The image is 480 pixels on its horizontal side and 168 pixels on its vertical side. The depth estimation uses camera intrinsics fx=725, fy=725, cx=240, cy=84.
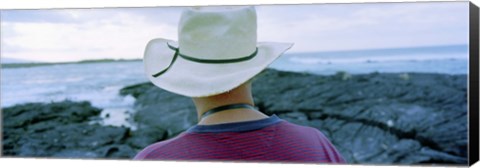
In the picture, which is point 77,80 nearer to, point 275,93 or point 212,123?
point 275,93

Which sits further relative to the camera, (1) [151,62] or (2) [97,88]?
(2) [97,88]

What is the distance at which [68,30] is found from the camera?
443 centimetres

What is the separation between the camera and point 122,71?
429 centimetres

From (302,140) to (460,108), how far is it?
1.52 meters

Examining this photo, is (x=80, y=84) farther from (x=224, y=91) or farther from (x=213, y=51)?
(x=224, y=91)

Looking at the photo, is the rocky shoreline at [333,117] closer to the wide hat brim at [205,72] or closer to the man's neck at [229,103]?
the wide hat brim at [205,72]

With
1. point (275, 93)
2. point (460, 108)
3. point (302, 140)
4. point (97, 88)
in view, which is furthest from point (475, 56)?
point (97, 88)

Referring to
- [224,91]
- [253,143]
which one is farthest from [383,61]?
[253,143]

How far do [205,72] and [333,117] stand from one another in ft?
3.98

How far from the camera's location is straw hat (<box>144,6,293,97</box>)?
118 inches

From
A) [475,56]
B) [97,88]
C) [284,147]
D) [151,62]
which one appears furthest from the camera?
[97,88]

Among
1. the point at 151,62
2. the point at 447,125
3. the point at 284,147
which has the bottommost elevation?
the point at 447,125

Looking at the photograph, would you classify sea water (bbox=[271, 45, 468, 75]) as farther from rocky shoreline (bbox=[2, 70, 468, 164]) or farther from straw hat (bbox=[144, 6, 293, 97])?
straw hat (bbox=[144, 6, 293, 97])

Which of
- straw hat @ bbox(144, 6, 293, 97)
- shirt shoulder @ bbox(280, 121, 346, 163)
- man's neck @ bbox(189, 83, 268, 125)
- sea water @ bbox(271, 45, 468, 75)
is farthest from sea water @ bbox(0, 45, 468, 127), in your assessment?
shirt shoulder @ bbox(280, 121, 346, 163)
